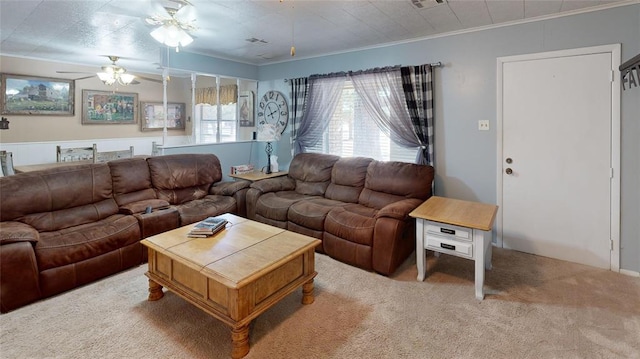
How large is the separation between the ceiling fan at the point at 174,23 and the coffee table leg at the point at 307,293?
89.9 inches

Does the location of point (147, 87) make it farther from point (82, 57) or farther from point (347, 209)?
point (347, 209)

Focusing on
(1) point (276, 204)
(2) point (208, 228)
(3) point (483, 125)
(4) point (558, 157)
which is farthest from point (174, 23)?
(4) point (558, 157)

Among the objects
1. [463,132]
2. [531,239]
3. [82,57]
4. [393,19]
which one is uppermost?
[82,57]

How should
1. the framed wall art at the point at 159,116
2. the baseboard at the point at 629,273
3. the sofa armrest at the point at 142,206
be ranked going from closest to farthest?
the baseboard at the point at 629,273 < the sofa armrest at the point at 142,206 < the framed wall art at the point at 159,116

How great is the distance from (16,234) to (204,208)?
1614mm

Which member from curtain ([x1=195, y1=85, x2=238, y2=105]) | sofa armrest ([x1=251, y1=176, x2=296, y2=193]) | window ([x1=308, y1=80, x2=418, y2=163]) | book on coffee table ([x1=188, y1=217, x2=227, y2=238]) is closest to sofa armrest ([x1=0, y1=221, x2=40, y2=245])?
book on coffee table ([x1=188, y1=217, x2=227, y2=238])

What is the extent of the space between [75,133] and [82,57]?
5.04ft

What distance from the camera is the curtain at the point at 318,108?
452 cm

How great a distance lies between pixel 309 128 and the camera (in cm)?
483

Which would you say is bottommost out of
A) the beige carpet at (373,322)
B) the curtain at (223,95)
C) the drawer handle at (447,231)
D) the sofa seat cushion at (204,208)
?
the beige carpet at (373,322)

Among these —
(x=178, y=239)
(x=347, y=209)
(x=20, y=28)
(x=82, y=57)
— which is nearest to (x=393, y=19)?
(x=347, y=209)

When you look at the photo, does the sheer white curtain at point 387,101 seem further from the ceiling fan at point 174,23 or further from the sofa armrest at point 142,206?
the sofa armrest at point 142,206

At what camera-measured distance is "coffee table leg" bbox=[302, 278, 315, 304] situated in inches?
97.0

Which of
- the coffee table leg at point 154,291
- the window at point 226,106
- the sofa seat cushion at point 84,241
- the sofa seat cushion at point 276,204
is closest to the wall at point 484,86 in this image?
the sofa seat cushion at point 276,204
